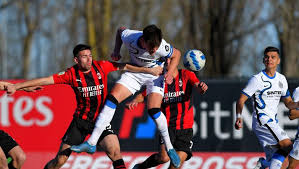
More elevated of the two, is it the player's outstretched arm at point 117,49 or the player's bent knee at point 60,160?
the player's outstretched arm at point 117,49

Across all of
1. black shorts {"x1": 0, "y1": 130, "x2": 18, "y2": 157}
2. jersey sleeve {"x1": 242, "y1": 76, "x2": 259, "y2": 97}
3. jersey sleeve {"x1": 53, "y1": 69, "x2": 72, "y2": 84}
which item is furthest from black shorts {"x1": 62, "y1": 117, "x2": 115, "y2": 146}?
jersey sleeve {"x1": 242, "y1": 76, "x2": 259, "y2": 97}

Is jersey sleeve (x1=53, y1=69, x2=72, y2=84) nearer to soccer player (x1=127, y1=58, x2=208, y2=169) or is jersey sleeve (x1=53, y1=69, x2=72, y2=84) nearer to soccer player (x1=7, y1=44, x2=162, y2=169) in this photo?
soccer player (x1=7, y1=44, x2=162, y2=169)

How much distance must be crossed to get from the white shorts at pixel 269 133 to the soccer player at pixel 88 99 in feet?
6.15

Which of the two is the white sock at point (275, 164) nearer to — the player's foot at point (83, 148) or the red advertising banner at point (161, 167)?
the player's foot at point (83, 148)

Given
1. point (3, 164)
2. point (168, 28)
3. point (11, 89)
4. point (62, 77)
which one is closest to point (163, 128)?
point (62, 77)

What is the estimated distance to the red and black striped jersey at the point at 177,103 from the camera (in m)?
10.2

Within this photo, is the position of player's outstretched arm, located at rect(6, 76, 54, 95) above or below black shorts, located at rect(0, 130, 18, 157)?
above

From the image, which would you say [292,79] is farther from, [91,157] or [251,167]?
[91,157]

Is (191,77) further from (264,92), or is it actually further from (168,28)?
(168,28)

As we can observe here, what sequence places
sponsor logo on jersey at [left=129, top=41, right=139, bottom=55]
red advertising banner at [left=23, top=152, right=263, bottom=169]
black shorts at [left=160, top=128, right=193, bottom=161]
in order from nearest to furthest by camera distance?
sponsor logo on jersey at [left=129, top=41, right=139, bottom=55] → black shorts at [left=160, top=128, right=193, bottom=161] → red advertising banner at [left=23, top=152, right=263, bottom=169]

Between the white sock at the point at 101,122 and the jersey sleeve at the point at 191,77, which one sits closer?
the white sock at the point at 101,122

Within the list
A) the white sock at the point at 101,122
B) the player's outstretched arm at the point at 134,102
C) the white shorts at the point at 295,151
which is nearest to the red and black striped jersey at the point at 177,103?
→ the player's outstretched arm at the point at 134,102

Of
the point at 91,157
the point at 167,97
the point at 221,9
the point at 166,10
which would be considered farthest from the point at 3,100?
the point at 166,10

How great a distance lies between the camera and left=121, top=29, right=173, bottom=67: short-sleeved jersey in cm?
941
